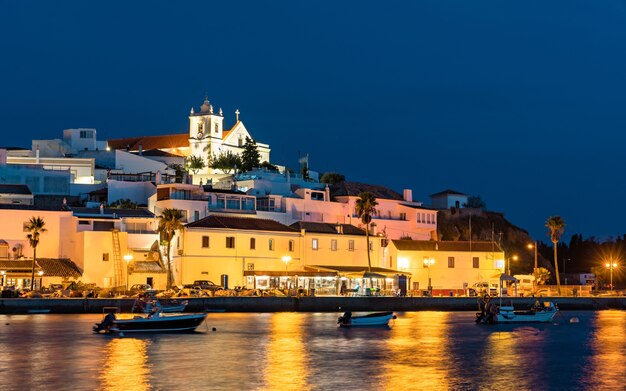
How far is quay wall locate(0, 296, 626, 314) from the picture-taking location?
70312 millimetres

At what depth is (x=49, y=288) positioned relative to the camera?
247 ft

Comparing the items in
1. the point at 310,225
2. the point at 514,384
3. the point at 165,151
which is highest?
the point at 165,151

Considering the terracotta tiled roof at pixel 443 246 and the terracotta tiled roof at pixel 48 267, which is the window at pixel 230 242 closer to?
the terracotta tiled roof at pixel 48 267

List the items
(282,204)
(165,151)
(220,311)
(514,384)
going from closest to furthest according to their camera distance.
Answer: (514,384), (220,311), (282,204), (165,151)

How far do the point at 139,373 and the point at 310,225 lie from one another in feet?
177

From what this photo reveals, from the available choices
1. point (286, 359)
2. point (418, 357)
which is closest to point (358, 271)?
point (418, 357)

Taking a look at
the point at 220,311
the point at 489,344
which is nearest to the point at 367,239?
the point at 220,311

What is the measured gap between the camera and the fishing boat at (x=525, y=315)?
217 feet

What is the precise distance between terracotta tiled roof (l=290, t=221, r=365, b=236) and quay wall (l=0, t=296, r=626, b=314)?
10446mm

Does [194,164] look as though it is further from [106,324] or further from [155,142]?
[106,324]

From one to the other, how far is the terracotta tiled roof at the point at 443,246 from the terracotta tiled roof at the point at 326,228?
4.02m

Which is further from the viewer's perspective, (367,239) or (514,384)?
(367,239)

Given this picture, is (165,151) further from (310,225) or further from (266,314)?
(266,314)

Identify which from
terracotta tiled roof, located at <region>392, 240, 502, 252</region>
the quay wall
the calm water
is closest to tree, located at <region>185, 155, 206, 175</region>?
terracotta tiled roof, located at <region>392, 240, 502, 252</region>
